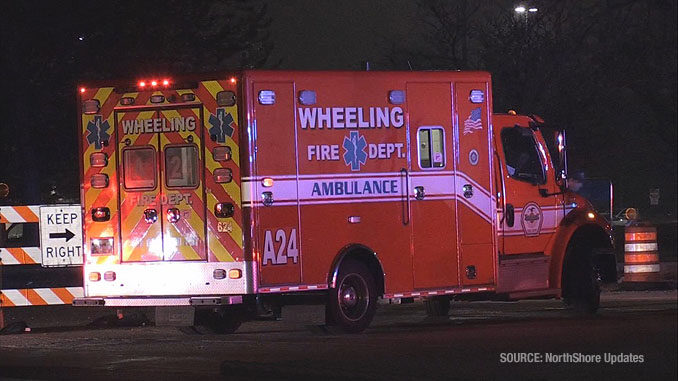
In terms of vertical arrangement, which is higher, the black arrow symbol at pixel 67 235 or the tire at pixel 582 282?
the black arrow symbol at pixel 67 235

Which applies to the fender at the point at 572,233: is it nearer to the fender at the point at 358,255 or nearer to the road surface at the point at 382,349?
the road surface at the point at 382,349

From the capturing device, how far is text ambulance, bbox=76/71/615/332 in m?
13.5

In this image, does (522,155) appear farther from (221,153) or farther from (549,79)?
(549,79)

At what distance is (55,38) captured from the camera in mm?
34156

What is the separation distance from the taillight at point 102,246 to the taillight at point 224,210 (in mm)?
1364

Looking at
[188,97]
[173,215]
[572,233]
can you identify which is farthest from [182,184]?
[572,233]

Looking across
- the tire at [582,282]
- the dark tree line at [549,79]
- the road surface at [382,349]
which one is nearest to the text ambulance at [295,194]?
the road surface at [382,349]

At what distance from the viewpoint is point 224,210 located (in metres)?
13.5

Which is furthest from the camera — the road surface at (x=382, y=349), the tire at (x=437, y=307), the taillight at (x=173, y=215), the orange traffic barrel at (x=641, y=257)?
the orange traffic barrel at (x=641, y=257)

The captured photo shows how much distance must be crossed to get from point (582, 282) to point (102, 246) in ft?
19.3

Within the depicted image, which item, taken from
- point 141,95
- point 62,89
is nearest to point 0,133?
point 62,89

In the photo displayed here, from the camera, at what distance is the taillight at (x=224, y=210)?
13520mm

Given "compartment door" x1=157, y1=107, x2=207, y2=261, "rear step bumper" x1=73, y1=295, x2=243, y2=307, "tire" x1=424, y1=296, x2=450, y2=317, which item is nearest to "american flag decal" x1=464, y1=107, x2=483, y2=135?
"tire" x1=424, y1=296, x2=450, y2=317

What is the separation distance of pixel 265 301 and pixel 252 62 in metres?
26.6
